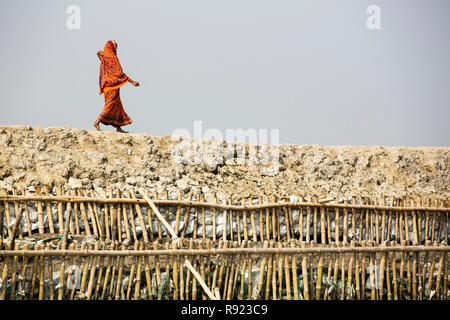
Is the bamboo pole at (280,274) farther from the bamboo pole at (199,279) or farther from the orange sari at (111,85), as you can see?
the orange sari at (111,85)

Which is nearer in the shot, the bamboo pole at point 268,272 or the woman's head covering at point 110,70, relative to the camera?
the bamboo pole at point 268,272

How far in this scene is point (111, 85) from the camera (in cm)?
1108

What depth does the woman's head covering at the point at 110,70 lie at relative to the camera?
11.1 m

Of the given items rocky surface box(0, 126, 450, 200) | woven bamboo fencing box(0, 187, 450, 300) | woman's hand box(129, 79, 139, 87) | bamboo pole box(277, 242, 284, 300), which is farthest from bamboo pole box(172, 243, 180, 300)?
woman's hand box(129, 79, 139, 87)

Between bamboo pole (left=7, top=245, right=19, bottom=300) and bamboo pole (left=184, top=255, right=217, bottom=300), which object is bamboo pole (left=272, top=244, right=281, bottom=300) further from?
bamboo pole (left=7, top=245, right=19, bottom=300)

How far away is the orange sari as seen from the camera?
11.0 metres

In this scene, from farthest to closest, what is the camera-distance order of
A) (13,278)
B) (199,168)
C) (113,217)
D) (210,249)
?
(199,168) < (113,217) < (210,249) < (13,278)

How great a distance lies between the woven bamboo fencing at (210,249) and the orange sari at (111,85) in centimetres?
414

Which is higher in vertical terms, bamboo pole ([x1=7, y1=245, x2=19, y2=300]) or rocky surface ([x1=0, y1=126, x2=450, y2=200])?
rocky surface ([x1=0, y1=126, x2=450, y2=200])

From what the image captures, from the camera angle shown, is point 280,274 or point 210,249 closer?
point 210,249

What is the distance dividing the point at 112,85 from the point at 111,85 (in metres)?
0.03

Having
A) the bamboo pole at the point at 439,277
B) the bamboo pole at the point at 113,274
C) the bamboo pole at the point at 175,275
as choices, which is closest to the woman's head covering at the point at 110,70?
the bamboo pole at the point at 113,274

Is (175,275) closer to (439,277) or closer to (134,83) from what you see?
(439,277)

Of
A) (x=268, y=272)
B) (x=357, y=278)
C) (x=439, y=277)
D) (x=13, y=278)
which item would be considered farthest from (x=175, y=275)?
(x=439, y=277)
